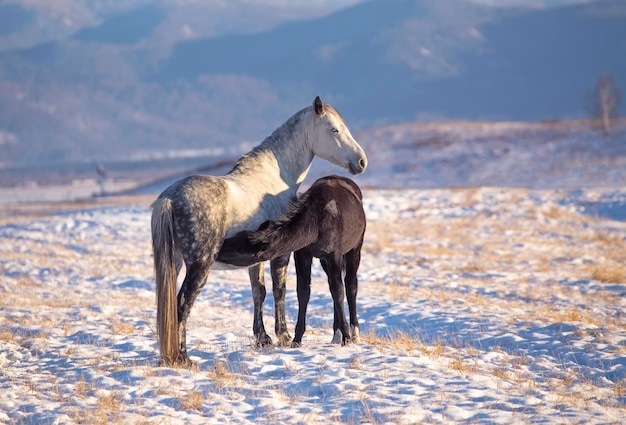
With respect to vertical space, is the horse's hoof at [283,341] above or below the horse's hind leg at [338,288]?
below

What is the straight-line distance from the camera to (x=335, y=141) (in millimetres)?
9922

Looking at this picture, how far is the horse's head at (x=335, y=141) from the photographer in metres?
9.89

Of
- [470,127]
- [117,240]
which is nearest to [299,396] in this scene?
[117,240]

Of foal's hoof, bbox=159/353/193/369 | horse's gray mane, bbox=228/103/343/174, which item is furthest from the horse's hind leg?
foal's hoof, bbox=159/353/193/369

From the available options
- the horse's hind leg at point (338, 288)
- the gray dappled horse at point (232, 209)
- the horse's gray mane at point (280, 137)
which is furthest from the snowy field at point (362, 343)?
the horse's gray mane at point (280, 137)

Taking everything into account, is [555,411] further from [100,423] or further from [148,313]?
[148,313]

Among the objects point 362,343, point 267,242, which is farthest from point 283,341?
point 267,242

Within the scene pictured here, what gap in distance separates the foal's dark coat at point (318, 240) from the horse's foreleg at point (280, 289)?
6.5 inches

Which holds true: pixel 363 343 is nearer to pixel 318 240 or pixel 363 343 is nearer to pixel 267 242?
pixel 318 240

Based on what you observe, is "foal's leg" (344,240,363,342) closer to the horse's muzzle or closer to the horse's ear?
the horse's muzzle

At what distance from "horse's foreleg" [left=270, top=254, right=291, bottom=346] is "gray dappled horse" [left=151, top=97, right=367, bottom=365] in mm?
13

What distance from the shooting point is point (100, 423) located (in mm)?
6836

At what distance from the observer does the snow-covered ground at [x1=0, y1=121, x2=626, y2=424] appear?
23.7 ft

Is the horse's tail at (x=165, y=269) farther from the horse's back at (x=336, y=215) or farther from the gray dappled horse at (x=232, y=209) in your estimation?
the horse's back at (x=336, y=215)
